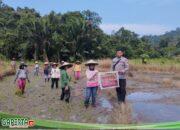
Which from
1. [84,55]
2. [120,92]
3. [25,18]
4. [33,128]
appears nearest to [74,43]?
[84,55]

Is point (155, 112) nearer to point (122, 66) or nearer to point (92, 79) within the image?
point (122, 66)

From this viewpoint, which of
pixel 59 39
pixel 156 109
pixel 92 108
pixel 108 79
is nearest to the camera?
pixel 92 108

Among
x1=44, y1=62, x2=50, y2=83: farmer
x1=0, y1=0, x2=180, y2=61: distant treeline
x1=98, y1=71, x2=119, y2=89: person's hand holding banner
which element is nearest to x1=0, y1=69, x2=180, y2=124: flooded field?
x1=98, y1=71, x2=119, y2=89: person's hand holding banner

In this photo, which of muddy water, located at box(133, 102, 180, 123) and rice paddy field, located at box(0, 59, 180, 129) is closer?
rice paddy field, located at box(0, 59, 180, 129)

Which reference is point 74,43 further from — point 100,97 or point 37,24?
point 100,97

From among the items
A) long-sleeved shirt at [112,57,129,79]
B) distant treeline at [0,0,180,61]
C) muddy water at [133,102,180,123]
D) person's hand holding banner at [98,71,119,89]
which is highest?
distant treeline at [0,0,180,61]

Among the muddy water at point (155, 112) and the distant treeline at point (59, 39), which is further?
the distant treeline at point (59, 39)

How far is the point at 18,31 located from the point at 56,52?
6.44 meters

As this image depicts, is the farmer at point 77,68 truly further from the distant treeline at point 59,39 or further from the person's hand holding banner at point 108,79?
the distant treeline at point 59,39

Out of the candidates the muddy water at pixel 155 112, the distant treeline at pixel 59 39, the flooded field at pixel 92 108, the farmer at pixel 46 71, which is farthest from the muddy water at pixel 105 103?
the distant treeline at pixel 59 39

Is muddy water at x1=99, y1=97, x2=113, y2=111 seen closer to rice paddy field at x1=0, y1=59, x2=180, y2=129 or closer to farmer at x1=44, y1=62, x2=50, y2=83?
rice paddy field at x1=0, y1=59, x2=180, y2=129

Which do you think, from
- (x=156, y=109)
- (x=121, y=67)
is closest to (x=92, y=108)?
(x=121, y=67)

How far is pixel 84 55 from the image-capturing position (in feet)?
192

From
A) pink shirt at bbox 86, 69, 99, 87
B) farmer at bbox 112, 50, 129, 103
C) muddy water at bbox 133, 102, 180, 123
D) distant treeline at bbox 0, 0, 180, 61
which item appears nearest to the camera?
muddy water at bbox 133, 102, 180, 123
